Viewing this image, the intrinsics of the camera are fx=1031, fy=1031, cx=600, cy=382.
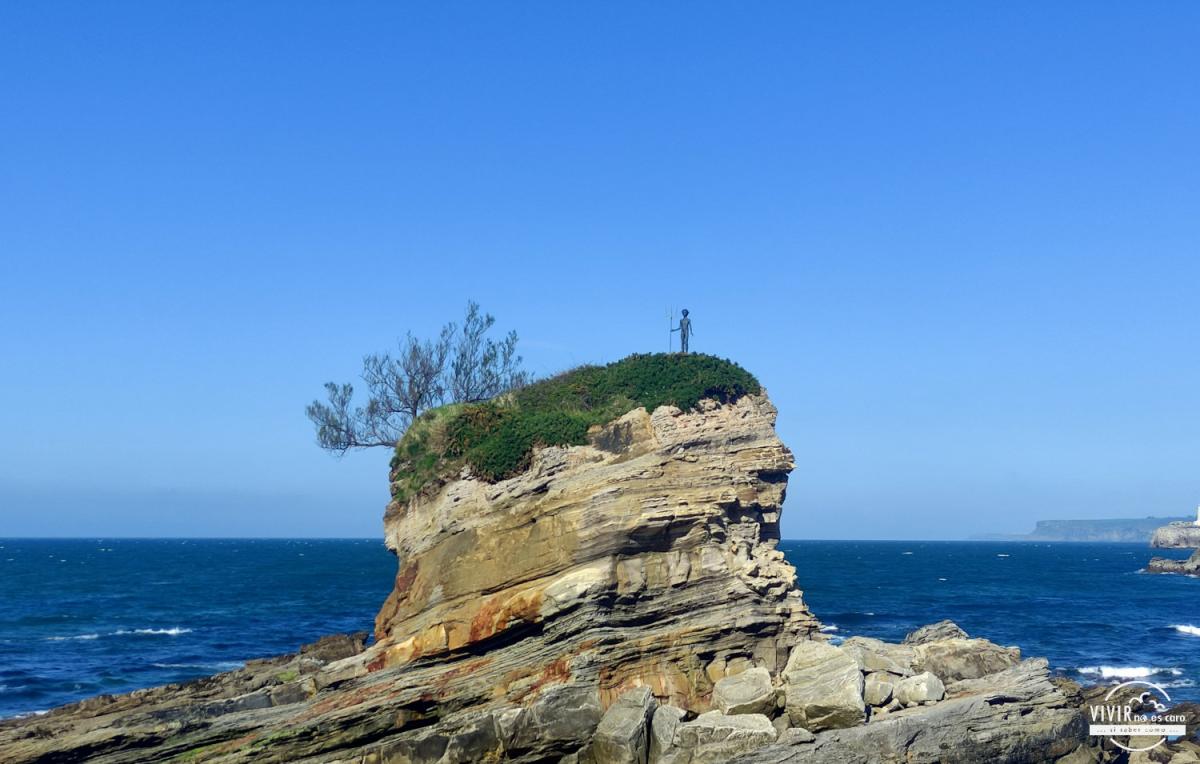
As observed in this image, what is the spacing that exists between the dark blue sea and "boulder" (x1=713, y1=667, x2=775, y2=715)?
22278 millimetres

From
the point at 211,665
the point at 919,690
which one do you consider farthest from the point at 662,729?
the point at 211,665

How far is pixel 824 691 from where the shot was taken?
941 inches

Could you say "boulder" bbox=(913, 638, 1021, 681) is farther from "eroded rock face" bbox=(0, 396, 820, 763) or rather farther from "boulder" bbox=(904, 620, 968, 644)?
"boulder" bbox=(904, 620, 968, 644)

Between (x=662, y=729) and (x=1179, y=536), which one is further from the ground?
(x=662, y=729)

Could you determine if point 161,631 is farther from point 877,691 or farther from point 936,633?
point 877,691

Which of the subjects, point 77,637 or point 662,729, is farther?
point 77,637

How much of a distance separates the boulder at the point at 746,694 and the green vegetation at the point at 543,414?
8305 millimetres

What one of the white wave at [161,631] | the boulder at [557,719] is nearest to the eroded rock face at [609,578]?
the boulder at [557,719]

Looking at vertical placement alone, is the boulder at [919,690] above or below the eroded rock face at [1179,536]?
above

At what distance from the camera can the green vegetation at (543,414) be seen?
30406 millimetres
